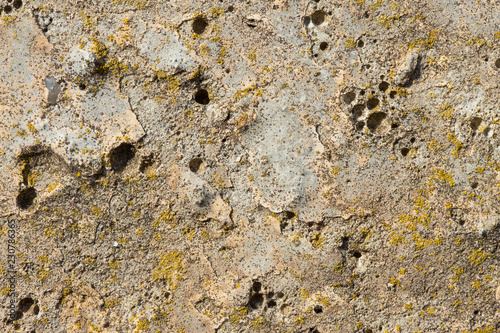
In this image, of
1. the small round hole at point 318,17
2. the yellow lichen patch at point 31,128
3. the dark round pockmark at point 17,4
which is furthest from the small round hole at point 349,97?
the dark round pockmark at point 17,4

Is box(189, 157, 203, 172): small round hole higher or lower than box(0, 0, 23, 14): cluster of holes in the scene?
lower

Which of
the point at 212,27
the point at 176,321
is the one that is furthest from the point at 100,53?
the point at 176,321

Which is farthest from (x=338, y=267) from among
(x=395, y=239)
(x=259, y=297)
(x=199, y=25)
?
(x=199, y=25)

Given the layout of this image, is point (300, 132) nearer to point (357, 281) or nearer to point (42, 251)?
point (357, 281)

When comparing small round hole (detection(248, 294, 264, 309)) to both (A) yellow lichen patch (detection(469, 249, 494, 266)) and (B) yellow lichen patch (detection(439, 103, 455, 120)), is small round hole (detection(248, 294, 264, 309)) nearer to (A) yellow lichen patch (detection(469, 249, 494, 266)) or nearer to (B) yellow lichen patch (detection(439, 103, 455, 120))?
(A) yellow lichen patch (detection(469, 249, 494, 266))

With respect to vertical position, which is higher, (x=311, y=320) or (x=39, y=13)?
(x=39, y=13)

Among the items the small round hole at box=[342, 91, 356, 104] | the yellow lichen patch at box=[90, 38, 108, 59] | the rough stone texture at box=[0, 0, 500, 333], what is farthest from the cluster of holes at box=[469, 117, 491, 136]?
the yellow lichen patch at box=[90, 38, 108, 59]

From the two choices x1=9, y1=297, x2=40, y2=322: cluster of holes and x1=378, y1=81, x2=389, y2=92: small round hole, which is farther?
x1=9, y1=297, x2=40, y2=322: cluster of holes
